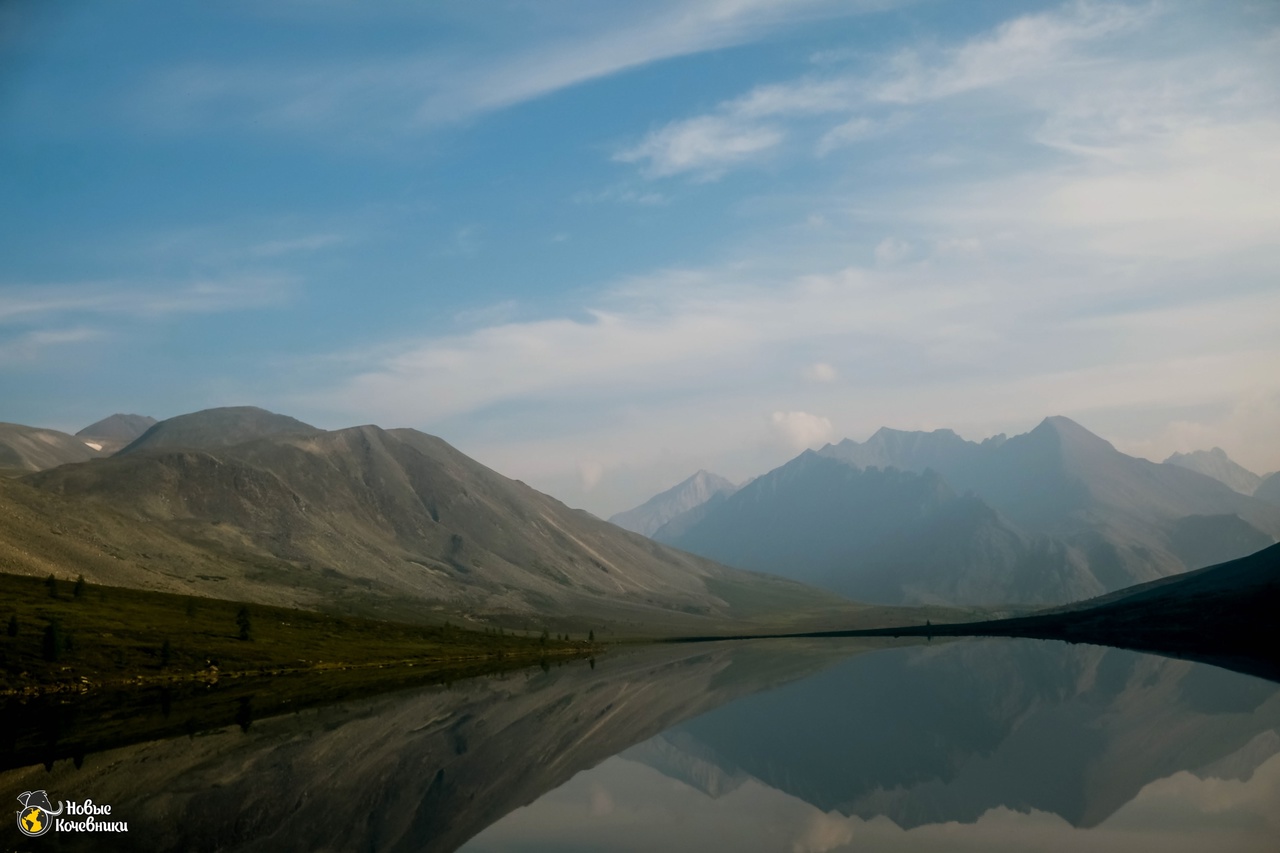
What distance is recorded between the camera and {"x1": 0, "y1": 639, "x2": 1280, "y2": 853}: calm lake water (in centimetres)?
3481

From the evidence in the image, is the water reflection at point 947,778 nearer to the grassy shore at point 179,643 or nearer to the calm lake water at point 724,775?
the calm lake water at point 724,775

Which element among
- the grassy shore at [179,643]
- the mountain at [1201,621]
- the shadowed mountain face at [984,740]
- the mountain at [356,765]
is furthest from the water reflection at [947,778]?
the grassy shore at [179,643]

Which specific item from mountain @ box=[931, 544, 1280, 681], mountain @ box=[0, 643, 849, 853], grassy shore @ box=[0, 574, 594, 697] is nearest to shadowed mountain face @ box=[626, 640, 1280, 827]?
mountain @ box=[0, 643, 849, 853]

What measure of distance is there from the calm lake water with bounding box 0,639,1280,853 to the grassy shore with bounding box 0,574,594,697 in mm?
35243

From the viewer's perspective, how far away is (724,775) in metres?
48.1

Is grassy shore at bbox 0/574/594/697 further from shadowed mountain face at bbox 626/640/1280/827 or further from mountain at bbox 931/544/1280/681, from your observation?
mountain at bbox 931/544/1280/681

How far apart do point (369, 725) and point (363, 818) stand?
28.5 meters

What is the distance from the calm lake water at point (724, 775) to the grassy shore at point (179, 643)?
35243 millimetres

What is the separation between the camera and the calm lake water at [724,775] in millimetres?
34812

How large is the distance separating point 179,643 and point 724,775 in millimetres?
95143

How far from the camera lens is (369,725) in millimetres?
66438

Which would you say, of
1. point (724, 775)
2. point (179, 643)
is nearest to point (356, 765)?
point (724, 775)

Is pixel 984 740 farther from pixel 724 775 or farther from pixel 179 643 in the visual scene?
pixel 179 643

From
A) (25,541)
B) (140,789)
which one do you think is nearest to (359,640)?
(25,541)
